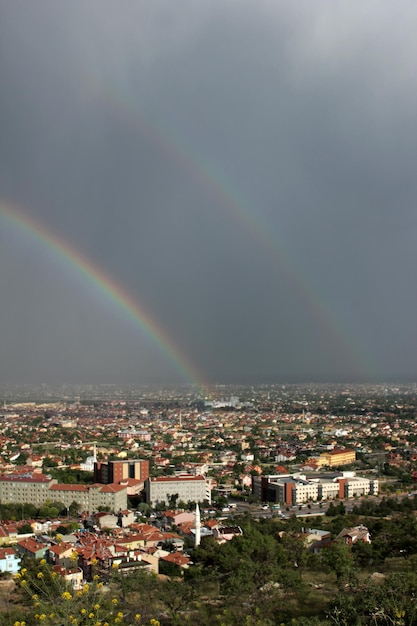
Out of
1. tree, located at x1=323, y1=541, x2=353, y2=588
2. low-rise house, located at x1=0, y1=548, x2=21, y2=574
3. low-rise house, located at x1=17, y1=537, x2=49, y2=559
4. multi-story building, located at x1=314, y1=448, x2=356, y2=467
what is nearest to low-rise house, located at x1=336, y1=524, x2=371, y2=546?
tree, located at x1=323, y1=541, x2=353, y2=588

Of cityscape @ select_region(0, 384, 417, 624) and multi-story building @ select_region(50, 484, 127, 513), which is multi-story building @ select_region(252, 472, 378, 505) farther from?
multi-story building @ select_region(50, 484, 127, 513)

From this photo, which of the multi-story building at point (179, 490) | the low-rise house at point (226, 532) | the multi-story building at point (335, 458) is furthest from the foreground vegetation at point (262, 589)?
the multi-story building at point (335, 458)

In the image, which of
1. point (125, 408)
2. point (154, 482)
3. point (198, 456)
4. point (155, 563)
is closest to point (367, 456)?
point (198, 456)

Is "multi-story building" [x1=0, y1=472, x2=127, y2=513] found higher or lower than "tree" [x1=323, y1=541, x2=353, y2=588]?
lower

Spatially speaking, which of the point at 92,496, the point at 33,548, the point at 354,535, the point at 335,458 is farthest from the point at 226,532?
the point at 335,458

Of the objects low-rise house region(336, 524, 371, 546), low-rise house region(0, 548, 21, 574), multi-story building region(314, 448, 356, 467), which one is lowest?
multi-story building region(314, 448, 356, 467)

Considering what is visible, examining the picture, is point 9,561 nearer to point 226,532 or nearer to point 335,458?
point 226,532

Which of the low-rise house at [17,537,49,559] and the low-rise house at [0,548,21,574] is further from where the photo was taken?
the low-rise house at [17,537,49,559]
